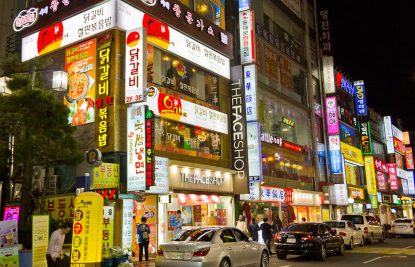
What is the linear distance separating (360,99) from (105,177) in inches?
1532

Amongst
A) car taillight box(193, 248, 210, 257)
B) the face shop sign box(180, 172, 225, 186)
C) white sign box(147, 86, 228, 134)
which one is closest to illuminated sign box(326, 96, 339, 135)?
white sign box(147, 86, 228, 134)

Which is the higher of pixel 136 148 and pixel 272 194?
pixel 136 148

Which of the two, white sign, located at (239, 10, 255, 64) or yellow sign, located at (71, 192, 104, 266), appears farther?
white sign, located at (239, 10, 255, 64)

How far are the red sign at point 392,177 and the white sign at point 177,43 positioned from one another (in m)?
39.6

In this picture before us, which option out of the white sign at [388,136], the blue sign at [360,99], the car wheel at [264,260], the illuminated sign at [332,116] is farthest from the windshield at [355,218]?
the white sign at [388,136]

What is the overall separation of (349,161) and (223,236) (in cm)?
3532

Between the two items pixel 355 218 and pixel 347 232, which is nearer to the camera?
pixel 347 232

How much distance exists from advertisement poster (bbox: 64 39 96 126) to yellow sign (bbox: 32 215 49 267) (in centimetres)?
822

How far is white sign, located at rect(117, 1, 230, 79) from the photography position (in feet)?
64.4

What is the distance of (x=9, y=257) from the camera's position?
34.2ft

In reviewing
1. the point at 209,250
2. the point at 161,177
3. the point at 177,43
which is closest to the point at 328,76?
the point at 177,43

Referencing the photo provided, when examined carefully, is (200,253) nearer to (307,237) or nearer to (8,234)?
(8,234)

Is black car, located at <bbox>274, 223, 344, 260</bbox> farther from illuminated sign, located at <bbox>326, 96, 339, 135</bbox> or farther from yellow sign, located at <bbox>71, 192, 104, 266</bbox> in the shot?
illuminated sign, located at <bbox>326, 96, 339, 135</bbox>

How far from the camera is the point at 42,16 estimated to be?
22.2m
